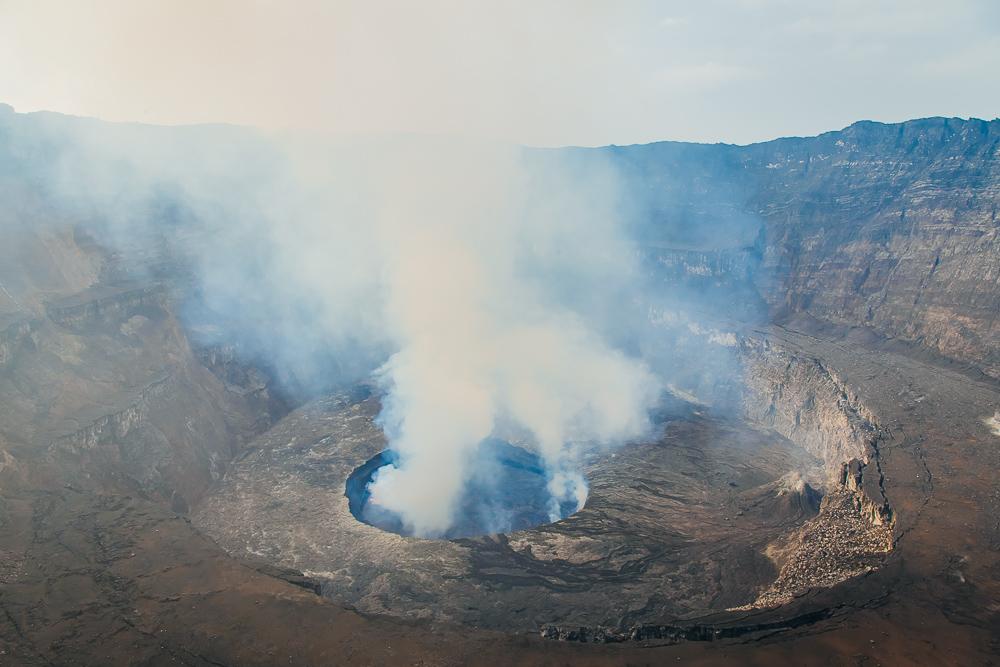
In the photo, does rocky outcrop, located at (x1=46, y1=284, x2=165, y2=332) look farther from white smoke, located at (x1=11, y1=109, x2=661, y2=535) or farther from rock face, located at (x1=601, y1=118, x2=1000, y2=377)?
rock face, located at (x1=601, y1=118, x2=1000, y2=377)

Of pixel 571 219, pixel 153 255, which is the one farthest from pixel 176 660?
pixel 571 219

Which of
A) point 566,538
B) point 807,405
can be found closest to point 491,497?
point 566,538

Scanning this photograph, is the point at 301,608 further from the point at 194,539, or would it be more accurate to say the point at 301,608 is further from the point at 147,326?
the point at 147,326

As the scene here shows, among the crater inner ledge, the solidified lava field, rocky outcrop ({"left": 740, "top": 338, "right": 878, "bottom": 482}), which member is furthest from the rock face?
the crater inner ledge

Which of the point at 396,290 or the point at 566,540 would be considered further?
the point at 396,290

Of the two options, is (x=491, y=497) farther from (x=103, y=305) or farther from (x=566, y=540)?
(x=103, y=305)

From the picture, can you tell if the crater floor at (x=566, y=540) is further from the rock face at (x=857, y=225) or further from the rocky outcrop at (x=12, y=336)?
the rock face at (x=857, y=225)
